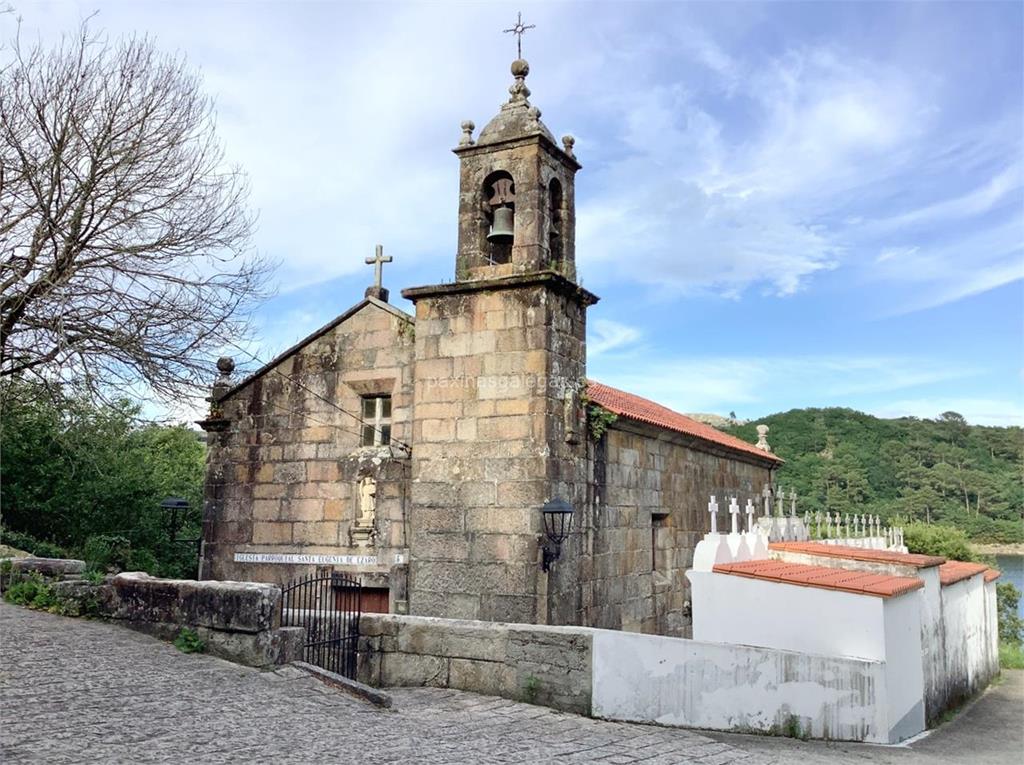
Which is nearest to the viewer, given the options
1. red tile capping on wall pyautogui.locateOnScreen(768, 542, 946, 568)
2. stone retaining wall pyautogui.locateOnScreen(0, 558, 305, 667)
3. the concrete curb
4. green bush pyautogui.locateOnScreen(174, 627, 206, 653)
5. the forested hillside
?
the concrete curb

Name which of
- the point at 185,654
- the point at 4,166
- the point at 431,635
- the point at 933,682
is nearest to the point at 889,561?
the point at 933,682

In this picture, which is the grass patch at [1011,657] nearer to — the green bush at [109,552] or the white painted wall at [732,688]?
the white painted wall at [732,688]

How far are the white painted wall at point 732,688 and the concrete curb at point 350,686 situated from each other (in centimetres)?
180

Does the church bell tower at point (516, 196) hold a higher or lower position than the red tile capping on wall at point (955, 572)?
higher

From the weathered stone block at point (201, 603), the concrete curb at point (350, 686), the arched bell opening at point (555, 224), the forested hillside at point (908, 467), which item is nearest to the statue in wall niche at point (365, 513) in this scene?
the weathered stone block at point (201, 603)

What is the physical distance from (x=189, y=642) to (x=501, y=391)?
4571 mm

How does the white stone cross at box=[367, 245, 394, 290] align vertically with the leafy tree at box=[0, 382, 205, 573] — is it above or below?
above

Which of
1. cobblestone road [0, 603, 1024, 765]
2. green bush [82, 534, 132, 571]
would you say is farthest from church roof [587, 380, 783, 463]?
green bush [82, 534, 132, 571]

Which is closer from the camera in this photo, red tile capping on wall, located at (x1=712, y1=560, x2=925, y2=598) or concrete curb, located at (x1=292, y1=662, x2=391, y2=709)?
concrete curb, located at (x1=292, y1=662, x2=391, y2=709)

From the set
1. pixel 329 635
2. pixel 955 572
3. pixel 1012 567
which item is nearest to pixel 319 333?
pixel 329 635

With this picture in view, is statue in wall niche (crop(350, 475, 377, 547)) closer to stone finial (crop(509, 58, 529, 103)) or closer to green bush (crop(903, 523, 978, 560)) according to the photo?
stone finial (crop(509, 58, 529, 103))

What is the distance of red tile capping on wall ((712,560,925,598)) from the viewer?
8227 millimetres

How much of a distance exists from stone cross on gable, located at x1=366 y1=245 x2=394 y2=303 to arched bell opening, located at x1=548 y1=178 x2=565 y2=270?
246cm

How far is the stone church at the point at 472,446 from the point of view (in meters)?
10.1
